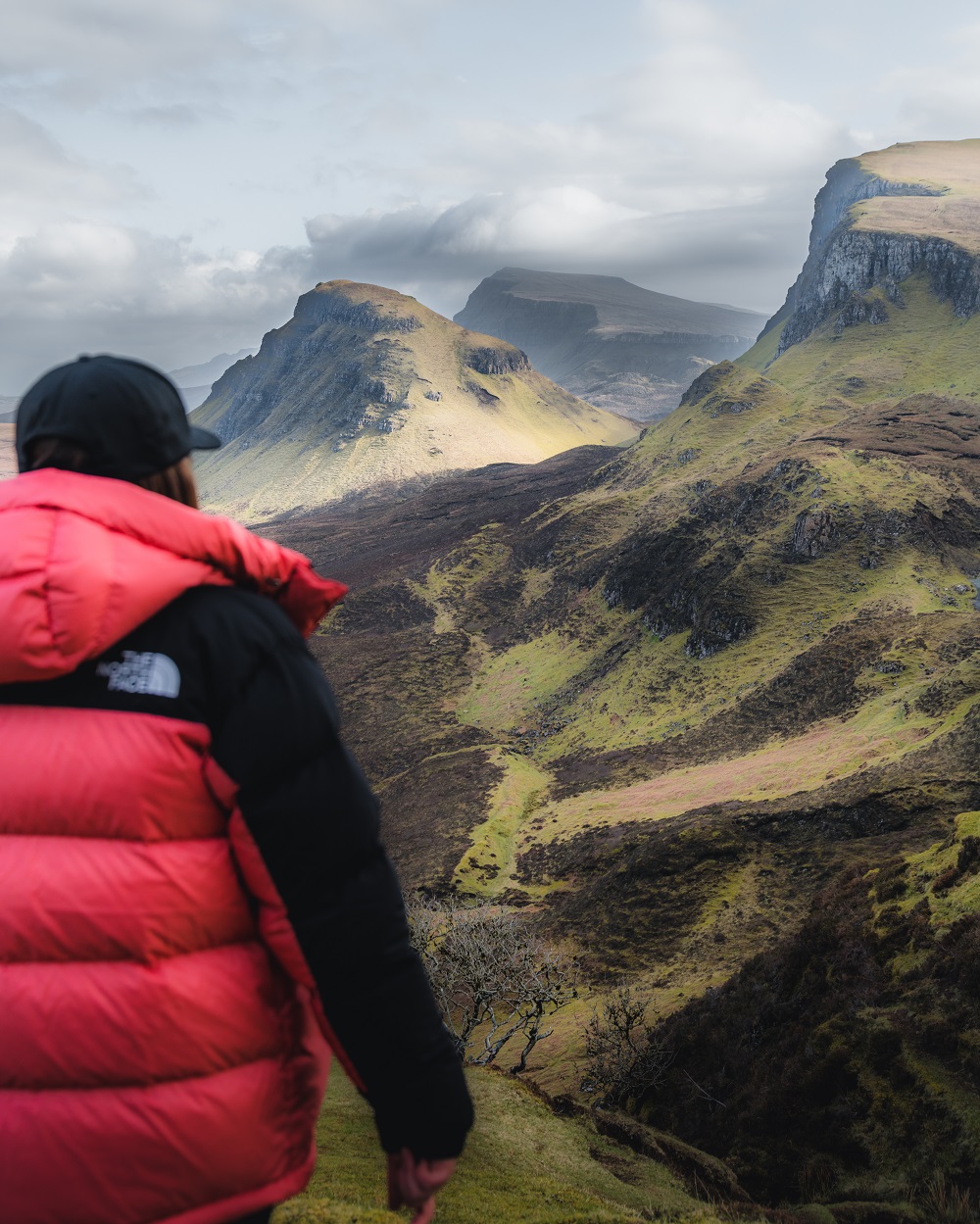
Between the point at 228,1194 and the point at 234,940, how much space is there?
0.77m

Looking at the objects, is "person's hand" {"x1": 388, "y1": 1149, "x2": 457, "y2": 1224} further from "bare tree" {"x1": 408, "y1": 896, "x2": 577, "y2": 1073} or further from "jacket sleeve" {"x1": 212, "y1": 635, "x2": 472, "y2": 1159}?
"bare tree" {"x1": 408, "y1": 896, "x2": 577, "y2": 1073}

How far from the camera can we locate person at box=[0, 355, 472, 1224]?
233 centimetres

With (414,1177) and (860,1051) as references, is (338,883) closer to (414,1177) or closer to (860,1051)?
(414,1177)

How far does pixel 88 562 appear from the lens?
7.70 feet

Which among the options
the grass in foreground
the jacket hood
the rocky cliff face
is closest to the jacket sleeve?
the jacket hood

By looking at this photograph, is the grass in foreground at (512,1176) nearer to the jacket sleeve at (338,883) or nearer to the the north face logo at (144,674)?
the jacket sleeve at (338,883)

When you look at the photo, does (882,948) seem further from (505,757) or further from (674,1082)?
(505,757)

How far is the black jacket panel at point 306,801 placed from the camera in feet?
8.00

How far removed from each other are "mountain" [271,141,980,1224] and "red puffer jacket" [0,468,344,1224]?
1385cm

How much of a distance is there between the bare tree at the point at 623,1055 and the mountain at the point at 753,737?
1.74 feet

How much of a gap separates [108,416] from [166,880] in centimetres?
158

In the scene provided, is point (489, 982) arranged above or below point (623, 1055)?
above

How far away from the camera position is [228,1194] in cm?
246

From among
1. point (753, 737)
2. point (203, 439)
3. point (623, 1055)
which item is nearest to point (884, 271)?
point (753, 737)
